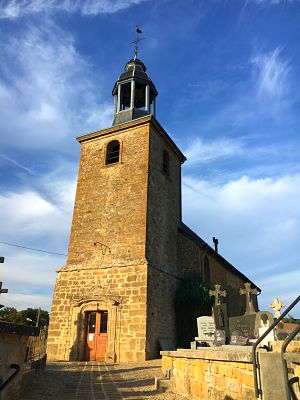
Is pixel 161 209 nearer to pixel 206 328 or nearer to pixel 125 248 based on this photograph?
pixel 125 248

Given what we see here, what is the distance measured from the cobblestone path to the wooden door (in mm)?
2909

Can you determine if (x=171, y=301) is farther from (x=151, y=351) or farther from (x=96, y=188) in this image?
(x=96, y=188)

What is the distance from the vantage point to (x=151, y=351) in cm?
1185

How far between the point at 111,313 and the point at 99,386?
540cm

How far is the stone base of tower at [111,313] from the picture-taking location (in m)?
11.8

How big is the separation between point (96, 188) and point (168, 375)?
9968 mm

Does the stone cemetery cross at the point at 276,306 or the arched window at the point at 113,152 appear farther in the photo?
the arched window at the point at 113,152

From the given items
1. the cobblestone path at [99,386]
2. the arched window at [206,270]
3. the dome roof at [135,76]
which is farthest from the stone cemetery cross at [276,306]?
the dome roof at [135,76]

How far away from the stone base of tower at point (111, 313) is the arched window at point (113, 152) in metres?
5.60

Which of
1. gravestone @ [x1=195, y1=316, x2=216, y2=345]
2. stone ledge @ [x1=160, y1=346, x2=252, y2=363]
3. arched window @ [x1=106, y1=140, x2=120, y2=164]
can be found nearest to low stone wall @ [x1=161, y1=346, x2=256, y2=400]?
stone ledge @ [x1=160, y1=346, x2=252, y2=363]

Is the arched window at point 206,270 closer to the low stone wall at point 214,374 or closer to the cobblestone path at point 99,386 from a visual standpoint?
the cobblestone path at point 99,386

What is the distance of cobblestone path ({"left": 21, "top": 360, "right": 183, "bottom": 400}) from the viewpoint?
19.5 ft

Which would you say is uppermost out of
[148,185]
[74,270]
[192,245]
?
[148,185]

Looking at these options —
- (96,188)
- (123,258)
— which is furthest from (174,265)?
(96,188)
